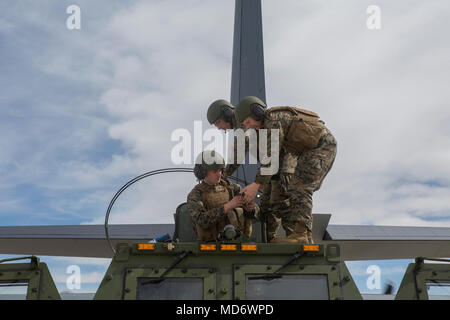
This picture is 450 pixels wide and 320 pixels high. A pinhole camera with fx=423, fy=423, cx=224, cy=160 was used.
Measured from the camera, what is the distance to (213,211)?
4.23m

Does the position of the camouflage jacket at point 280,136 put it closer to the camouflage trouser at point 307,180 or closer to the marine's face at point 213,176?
the camouflage trouser at point 307,180

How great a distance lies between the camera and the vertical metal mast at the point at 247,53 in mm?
16906

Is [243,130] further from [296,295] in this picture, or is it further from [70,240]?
[70,240]

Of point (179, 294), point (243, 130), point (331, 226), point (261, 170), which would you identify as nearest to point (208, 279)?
point (179, 294)

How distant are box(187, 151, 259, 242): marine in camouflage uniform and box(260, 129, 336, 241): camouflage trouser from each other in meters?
0.31

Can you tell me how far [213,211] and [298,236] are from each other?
871mm

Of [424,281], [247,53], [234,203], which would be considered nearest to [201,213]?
[234,203]

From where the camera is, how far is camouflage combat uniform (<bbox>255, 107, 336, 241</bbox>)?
4359mm

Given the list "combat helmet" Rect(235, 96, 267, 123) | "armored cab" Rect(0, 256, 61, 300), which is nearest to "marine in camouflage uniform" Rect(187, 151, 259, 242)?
"combat helmet" Rect(235, 96, 267, 123)

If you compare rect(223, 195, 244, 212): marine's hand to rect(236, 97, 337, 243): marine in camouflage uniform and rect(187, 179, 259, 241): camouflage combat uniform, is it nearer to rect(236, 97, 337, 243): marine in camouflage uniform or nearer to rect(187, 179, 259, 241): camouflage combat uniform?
rect(187, 179, 259, 241): camouflage combat uniform

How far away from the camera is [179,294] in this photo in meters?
3.24
